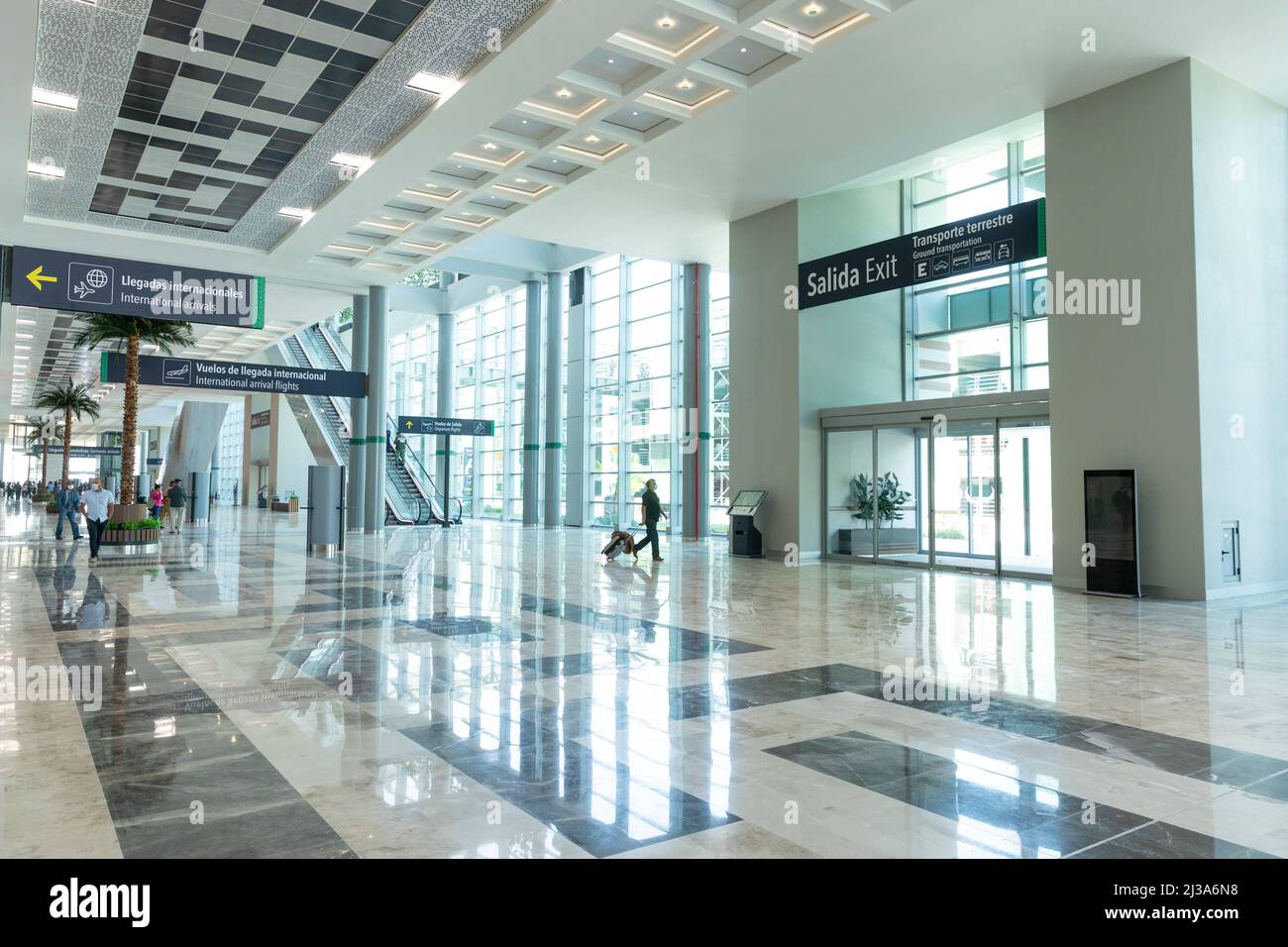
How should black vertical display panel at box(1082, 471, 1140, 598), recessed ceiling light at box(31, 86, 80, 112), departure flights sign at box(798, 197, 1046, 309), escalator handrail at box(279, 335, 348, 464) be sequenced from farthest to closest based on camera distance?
escalator handrail at box(279, 335, 348, 464) → departure flights sign at box(798, 197, 1046, 309) → recessed ceiling light at box(31, 86, 80, 112) → black vertical display panel at box(1082, 471, 1140, 598)

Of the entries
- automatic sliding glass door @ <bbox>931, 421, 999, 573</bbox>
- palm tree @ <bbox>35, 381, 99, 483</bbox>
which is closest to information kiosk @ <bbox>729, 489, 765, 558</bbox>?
automatic sliding glass door @ <bbox>931, 421, 999, 573</bbox>

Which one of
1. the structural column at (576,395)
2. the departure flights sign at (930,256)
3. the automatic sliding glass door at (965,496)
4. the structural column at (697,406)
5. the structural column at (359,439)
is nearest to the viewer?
the departure flights sign at (930,256)

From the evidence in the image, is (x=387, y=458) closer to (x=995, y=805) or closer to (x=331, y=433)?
(x=331, y=433)

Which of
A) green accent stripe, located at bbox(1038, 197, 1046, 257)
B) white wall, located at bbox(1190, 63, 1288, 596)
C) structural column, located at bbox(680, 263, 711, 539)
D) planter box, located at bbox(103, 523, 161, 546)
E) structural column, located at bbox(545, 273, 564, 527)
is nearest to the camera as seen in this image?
white wall, located at bbox(1190, 63, 1288, 596)

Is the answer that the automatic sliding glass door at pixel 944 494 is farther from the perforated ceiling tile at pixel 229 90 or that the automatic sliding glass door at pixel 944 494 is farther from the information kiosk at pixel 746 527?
the perforated ceiling tile at pixel 229 90

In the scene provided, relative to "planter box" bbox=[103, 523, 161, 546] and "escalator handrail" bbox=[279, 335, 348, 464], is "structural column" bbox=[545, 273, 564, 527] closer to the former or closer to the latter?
"escalator handrail" bbox=[279, 335, 348, 464]

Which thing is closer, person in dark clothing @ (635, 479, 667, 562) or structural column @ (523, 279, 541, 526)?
person in dark clothing @ (635, 479, 667, 562)

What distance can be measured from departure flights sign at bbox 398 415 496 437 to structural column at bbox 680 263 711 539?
403 inches

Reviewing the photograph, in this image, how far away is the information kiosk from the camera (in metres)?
17.9

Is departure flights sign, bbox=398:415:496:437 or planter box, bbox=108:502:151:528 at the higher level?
departure flights sign, bbox=398:415:496:437

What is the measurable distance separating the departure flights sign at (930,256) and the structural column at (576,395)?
1441cm

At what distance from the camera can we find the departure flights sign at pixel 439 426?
3066 cm

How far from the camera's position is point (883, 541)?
17000mm

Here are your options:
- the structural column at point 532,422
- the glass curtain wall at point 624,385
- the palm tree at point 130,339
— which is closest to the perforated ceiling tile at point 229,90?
the palm tree at point 130,339
